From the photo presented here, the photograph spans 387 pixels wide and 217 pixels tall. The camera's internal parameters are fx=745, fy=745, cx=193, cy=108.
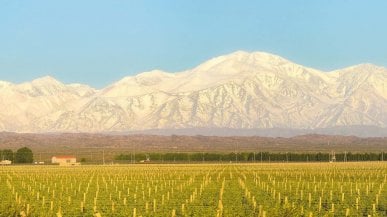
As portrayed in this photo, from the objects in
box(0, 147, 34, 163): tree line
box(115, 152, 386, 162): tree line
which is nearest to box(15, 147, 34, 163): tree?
box(0, 147, 34, 163): tree line

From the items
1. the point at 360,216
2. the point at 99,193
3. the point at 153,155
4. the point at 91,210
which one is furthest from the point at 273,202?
the point at 153,155

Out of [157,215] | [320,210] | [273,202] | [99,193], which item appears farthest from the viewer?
[99,193]

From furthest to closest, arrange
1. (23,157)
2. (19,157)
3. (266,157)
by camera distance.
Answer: (266,157) → (19,157) → (23,157)

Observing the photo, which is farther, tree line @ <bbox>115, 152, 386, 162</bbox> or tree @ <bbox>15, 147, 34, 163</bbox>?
tree line @ <bbox>115, 152, 386, 162</bbox>

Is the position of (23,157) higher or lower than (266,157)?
lower

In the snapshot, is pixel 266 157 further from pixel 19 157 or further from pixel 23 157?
pixel 19 157

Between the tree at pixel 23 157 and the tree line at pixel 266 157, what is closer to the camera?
the tree at pixel 23 157

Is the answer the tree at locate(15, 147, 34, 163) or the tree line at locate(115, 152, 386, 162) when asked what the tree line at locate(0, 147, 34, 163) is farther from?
the tree line at locate(115, 152, 386, 162)

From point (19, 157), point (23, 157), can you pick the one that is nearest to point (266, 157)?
point (23, 157)

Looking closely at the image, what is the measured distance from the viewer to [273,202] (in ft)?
134

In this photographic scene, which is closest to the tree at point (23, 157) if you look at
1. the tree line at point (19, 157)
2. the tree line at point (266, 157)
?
the tree line at point (19, 157)

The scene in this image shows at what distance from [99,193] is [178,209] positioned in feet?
47.5

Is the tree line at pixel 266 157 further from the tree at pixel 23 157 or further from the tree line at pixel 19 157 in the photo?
the tree line at pixel 19 157

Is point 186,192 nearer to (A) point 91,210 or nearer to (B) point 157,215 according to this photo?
(A) point 91,210
